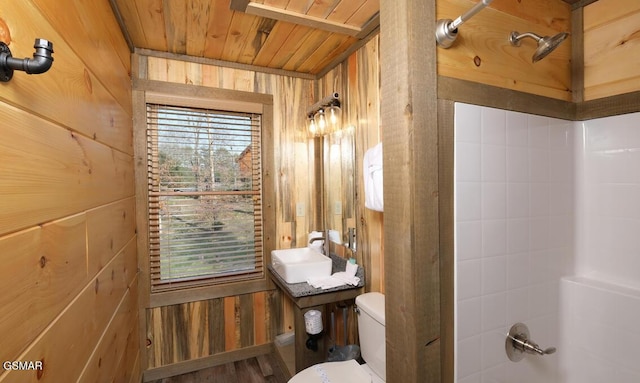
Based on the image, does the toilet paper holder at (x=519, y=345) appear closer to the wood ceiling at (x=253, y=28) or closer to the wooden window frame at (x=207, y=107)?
the wood ceiling at (x=253, y=28)

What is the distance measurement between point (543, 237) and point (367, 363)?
113cm

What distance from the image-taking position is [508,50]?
3.78 ft

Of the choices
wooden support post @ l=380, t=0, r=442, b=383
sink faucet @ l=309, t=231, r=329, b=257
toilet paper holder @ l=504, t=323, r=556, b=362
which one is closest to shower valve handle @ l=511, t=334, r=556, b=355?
toilet paper holder @ l=504, t=323, r=556, b=362

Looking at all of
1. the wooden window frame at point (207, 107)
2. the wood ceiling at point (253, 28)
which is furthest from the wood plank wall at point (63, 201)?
the wooden window frame at point (207, 107)

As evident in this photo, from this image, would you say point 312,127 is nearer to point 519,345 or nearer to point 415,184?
point 415,184

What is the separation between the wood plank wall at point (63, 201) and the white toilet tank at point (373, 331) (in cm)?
125

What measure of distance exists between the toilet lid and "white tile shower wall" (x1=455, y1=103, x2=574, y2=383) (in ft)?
2.28

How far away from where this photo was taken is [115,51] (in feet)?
5.43

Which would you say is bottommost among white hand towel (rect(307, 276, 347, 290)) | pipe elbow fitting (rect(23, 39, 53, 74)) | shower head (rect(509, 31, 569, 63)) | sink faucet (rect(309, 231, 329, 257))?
white hand towel (rect(307, 276, 347, 290))

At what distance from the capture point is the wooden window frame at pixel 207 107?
213 cm

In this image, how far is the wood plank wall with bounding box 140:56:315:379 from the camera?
2.22 m

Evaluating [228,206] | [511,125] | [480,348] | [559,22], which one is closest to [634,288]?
[480,348]

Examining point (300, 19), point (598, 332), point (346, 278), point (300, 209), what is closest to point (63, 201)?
point (300, 19)

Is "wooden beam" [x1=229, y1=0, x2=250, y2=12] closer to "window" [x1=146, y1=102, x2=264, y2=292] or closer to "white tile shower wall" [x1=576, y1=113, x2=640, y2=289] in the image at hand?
"window" [x1=146, y1=102, x2=264, y2=292]
